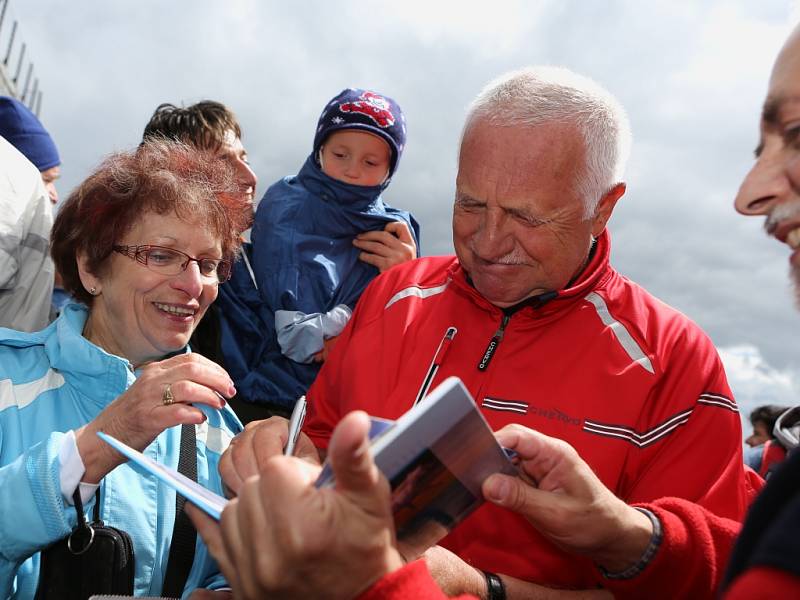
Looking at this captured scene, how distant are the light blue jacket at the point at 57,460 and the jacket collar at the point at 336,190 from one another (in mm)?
1443

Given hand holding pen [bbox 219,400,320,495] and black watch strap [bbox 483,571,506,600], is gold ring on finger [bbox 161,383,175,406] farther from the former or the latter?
black watch strap [bbox 483,571,506,600]

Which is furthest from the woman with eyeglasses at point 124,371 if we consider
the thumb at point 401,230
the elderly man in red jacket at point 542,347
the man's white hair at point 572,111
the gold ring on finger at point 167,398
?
the man's white hair at point 572,111

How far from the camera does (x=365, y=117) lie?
3744 mm

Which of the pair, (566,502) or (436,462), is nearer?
(436,462)

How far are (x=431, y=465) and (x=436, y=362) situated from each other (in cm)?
120

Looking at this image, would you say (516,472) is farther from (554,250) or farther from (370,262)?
(370,262)

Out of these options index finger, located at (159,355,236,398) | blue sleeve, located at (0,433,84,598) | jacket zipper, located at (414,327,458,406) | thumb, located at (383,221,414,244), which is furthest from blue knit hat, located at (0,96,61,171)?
jacket zipper, located at (414,327,458,406)

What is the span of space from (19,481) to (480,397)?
53.1 inches

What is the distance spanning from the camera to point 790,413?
16.1ft

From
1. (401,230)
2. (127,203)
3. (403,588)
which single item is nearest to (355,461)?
(403,588)

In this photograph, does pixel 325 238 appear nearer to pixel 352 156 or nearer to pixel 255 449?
pixel 352 156

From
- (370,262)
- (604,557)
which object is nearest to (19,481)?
(604,557)

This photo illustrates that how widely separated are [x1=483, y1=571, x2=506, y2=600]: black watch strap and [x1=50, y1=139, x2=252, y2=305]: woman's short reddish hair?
5.55 feet

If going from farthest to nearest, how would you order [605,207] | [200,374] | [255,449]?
1. [605,207]
2. [200,374]
3. [255,449]
